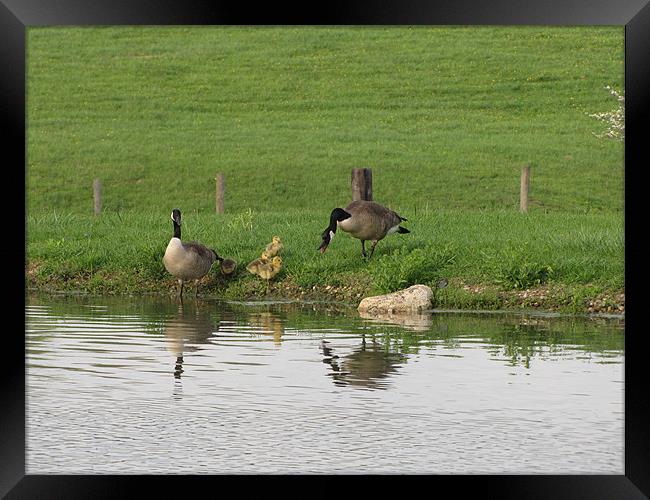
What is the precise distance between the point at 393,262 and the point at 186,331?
5.13 m

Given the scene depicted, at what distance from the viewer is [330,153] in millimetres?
47781

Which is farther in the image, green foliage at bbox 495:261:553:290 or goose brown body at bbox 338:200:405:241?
goose brown body at bbox 338:200:405:241

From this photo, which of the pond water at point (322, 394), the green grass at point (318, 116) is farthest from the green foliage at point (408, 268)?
the green grass at point (318, 116)

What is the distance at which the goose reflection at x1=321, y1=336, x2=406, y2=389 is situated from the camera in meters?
13.2

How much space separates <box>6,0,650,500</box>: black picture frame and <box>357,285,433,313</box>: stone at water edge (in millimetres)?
12211

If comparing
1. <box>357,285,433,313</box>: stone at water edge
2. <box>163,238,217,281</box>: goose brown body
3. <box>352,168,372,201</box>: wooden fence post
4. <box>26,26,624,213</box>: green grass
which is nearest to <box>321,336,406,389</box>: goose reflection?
<box>357,285,433,313</box>: stone at water edge

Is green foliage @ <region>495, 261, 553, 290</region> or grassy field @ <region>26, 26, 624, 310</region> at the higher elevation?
grassy field @ <region>26, 26, 624, 310</region>

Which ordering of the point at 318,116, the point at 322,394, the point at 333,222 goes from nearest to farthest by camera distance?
the point at 322,394 < the point at 333,222 < the point at 318,116

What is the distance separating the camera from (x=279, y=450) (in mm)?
9922

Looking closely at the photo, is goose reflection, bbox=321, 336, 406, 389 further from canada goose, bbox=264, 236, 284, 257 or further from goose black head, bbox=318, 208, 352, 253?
goose black head, bbox=318, 208, 352, 253

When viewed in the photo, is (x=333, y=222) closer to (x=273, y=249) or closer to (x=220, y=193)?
(x=273, y=249)

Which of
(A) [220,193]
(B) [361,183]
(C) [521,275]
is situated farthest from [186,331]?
(A) [220,193]

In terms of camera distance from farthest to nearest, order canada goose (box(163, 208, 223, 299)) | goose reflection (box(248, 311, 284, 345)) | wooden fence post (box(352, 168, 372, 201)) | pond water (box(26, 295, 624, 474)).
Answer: wooden fence post (box(352, 168, 372, 201)) → canada goose (box(163, 208, 223, 299)) → goose reflection (box(248, 311, 284, 345)) → pond water (box(26, 295, 624, 474))

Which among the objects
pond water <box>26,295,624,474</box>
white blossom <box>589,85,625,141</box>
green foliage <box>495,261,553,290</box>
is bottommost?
pond water <box>26,295,624,474</box>
